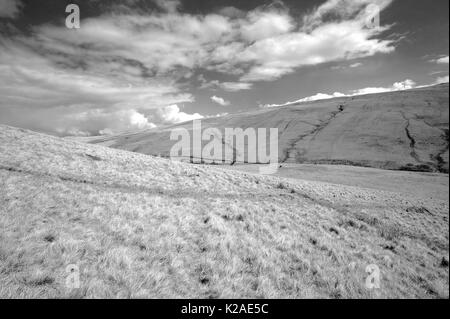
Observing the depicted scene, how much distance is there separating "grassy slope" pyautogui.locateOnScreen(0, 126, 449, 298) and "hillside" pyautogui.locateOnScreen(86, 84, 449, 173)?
60.3m

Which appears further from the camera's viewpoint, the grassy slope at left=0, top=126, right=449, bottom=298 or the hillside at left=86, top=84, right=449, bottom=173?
the hillside at left=86, top=84, right=449, bottom=173

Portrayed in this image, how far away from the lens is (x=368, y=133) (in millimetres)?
94438

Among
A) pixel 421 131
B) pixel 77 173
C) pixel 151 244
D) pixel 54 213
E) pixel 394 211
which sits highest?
pixel 421 131

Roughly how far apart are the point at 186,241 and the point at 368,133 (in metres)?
101

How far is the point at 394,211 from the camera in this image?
66.5 feet

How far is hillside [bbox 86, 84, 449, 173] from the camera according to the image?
71.0 m

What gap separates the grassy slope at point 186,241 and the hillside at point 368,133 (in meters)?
60.3

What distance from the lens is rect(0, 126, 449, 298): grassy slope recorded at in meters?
6.25

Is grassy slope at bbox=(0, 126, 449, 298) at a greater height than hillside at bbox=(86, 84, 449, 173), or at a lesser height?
lesser

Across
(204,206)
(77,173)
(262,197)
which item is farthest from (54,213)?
(262,197)

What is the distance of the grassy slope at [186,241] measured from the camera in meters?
6.25

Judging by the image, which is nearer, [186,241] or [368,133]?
[186,241]
